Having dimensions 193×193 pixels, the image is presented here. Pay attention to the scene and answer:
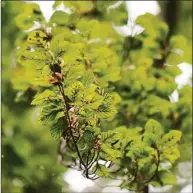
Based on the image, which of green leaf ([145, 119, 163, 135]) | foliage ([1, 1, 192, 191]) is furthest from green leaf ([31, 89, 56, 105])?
green leaf ([145, 119, 163, 135])

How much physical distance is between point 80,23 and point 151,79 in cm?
28

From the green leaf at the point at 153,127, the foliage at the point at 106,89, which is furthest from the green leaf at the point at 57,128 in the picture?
the green leaf at the point at 153,127

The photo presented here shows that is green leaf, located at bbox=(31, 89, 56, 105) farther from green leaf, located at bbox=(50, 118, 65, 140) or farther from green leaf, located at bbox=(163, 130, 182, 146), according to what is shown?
green leaf, located at bbox=(163, 130, 182, 146)

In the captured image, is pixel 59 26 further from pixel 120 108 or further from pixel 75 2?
pixel 120 108

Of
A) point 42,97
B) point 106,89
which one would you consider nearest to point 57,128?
point 42,97

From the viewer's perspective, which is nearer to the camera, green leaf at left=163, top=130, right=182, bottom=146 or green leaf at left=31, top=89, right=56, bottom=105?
green leaf at left=31, top=89, right=56, bottom=105

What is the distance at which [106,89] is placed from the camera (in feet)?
3.79

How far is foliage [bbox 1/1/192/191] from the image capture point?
96cm

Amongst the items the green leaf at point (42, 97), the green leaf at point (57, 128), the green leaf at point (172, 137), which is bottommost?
the green leaf at point (57, 128)

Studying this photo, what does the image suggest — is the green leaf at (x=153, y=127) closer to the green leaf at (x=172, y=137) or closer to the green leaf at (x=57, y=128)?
the green leaf at (x=172, y=137)

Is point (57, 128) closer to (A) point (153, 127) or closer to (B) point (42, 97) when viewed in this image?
(B) point (42, 97)

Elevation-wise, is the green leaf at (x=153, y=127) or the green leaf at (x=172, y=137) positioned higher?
the green leaf at (x=153, y=127)

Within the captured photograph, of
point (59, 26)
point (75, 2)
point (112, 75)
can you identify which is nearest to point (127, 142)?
point (112, 75)

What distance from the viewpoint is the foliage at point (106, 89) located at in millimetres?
964
